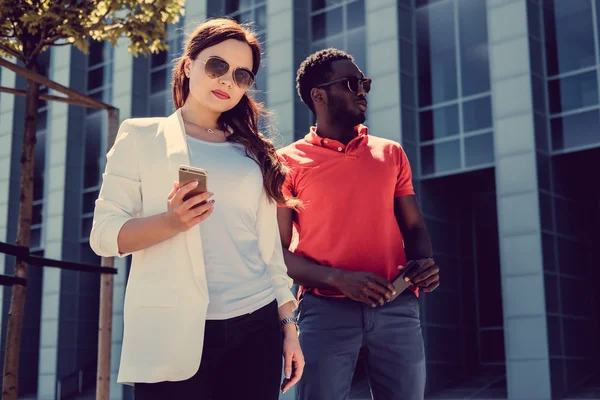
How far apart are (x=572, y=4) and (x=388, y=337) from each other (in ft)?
44.5

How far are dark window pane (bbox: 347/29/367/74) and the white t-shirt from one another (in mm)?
15373

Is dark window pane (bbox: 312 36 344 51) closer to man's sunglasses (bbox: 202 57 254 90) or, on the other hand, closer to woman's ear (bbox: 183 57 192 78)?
woman's ear (bbox: 183 57 192 78)

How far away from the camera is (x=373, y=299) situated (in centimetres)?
330

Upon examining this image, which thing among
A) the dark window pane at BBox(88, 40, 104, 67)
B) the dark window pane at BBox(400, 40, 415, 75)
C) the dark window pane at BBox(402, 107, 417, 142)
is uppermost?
the dark window pane at BBox(88, 40, 104, 67)

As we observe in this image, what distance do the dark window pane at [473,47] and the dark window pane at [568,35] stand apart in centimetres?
136

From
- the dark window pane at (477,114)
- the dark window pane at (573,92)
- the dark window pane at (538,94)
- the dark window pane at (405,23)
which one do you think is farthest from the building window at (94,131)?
the dark window pane at (573,92)

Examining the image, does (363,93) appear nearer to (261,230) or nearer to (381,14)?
(261,230)

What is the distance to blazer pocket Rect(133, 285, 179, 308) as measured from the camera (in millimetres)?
2367

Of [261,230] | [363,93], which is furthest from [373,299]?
[363,93]

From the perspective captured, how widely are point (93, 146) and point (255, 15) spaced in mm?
7558

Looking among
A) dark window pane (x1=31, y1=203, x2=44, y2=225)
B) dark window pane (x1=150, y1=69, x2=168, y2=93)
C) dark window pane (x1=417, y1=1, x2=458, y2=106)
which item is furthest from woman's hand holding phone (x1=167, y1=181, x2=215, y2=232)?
dark window pane (x1=31, y1=203, x2=44, y2=225)

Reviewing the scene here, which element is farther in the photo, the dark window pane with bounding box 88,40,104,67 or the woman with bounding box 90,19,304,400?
the dark window pane with bounding box 88,40,104,67

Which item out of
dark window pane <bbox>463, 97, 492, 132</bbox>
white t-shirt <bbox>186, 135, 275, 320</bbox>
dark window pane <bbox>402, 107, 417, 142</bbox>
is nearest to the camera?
white t-shirt <bbox>186, 135, 275, 320</bbox>

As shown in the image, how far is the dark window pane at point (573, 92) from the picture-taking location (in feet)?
47.6
